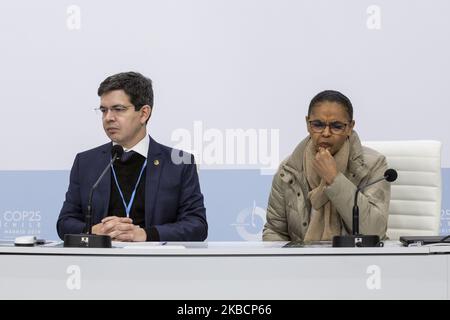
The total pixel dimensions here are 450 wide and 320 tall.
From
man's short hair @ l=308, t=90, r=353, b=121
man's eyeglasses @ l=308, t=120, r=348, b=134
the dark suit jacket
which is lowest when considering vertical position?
the dark suit jacket

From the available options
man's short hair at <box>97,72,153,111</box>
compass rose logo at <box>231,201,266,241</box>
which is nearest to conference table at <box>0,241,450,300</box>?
man's short hair at <box>97,72,153,111</box>

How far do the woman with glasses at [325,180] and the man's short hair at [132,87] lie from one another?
713 millimetres

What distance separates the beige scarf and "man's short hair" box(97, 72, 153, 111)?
2.60 feet

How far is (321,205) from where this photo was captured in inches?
143

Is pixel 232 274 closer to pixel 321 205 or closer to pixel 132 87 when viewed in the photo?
pixel 321 205

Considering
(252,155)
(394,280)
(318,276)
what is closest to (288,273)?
(318,276)

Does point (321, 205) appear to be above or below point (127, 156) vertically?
below

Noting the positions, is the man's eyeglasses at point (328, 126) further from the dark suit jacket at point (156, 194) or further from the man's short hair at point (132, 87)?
the man's short hair at point (132, 87)

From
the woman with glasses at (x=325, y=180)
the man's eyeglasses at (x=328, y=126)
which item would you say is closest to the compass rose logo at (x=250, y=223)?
the woman with glasses at (x=325, y=180)

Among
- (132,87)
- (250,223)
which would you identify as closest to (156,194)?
(132,87)

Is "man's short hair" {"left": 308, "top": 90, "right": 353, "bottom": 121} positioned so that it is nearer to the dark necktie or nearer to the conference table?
the dark necktie

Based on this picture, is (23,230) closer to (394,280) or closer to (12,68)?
(12,68)

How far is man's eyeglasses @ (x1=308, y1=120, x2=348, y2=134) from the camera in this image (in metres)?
3.67

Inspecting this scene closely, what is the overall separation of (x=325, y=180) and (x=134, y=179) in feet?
2.80
